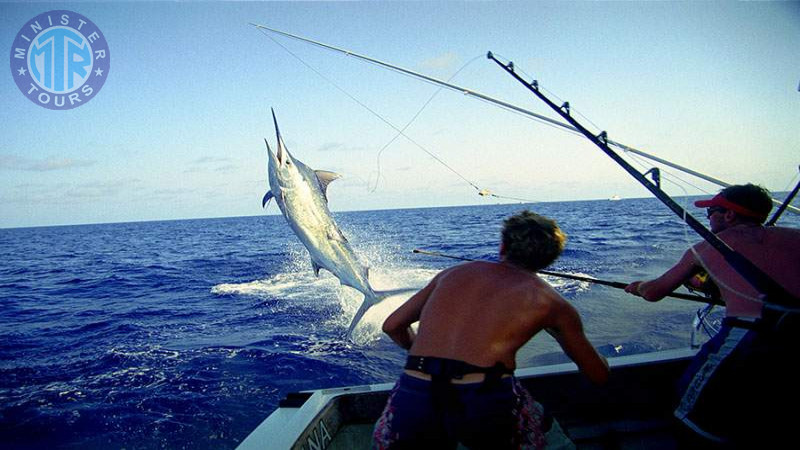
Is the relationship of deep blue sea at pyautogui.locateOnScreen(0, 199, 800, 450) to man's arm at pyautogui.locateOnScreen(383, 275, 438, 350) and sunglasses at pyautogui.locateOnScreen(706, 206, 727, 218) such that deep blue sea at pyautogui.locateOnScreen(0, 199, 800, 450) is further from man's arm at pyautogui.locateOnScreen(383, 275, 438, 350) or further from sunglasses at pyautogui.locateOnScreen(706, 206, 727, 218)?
man's arm at pyautogui.locateOnScreen(383, 275, 438, 350)

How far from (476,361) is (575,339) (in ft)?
1.82

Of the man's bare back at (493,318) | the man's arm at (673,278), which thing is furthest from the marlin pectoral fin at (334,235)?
the man's arm at (673,278)

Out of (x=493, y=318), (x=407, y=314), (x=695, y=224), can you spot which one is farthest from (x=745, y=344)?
(x=407, y=314)

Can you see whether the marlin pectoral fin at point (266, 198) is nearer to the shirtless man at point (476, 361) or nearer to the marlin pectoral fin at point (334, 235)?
the marlin pectoral fin at point (334, 235)

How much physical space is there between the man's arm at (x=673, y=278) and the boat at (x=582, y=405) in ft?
3.19

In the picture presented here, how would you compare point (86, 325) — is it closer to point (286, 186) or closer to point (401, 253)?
point (286, 186)

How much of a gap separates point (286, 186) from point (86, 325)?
10.3 meters

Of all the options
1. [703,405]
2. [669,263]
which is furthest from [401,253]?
[703,405]

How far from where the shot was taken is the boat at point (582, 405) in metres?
3.18

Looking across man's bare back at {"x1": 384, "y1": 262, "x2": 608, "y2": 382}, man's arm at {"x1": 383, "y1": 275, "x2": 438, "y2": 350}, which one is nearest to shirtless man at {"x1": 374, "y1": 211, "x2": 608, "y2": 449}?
man's bare back at {"x1": 384, "y1": 262, "x2": 608, "y2": 382}

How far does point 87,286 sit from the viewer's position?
1767 centimetres

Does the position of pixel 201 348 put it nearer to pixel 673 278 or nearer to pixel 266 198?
pixel 266 198

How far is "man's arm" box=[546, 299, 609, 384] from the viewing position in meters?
2.12

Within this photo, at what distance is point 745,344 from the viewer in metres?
2.23
